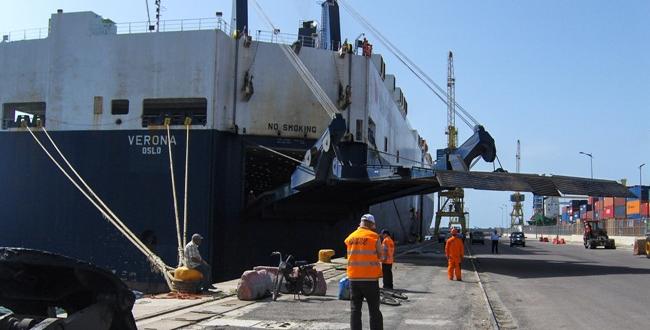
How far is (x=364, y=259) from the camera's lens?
22.5 feet

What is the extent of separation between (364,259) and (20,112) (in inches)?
904

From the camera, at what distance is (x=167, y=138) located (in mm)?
22281

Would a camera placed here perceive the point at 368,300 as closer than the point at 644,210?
Yes

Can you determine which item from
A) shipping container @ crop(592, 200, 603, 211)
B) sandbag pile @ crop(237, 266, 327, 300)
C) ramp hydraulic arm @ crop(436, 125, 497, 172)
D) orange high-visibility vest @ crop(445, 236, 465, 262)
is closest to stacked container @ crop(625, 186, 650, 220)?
shipping container @ crop(592, 200, 603, 211)

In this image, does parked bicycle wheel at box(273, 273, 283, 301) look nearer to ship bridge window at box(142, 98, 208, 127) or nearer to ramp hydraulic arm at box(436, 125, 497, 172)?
ship bridge window at box(142, 98, 208, 127)

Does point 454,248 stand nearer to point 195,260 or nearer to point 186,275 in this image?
point 195,260

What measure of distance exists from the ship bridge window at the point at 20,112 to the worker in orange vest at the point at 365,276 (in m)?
20.5

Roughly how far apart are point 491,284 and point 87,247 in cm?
1427

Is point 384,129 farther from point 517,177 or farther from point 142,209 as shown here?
point 142,209

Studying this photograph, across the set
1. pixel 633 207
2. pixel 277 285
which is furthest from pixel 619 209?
pixel 277 285

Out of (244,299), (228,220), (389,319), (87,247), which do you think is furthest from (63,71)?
(389,319)

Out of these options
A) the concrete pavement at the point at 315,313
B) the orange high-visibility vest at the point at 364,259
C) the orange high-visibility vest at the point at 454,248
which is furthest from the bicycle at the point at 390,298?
the orange high-visibility vest at the point at 454,248

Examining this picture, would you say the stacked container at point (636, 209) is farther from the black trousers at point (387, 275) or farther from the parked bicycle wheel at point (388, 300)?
the parked bicycle wheel at point (388, 300)

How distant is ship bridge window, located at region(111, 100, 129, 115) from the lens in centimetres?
2353
